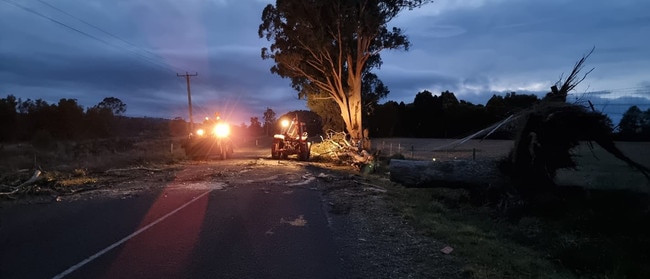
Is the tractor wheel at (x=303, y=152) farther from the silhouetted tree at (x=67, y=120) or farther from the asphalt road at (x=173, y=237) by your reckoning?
the silhouetted tree at (x=67, y=120)

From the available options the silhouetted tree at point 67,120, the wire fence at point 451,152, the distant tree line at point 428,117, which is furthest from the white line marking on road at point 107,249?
the silhouetted tree at point 67,120

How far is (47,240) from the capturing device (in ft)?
25.2

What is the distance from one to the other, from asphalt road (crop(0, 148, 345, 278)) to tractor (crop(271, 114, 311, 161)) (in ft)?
51.7

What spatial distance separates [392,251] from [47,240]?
18.4 ft

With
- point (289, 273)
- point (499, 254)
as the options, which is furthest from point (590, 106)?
point (289, 273)

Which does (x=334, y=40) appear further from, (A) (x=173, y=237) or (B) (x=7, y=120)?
(B) (x=7, y=120)

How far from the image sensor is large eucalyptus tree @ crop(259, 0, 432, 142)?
3119cm

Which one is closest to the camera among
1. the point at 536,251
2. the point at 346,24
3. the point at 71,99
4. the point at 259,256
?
the point at 259,256

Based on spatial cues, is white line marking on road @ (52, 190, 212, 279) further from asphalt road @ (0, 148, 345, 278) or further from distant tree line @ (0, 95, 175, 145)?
distant tree line @ (0, 95, 175, 145)

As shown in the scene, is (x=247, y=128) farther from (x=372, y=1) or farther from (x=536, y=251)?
(x=536, y=251)

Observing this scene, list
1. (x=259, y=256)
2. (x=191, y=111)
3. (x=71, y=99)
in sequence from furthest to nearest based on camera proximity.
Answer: (x=71, y=99), (x=191, y=111), (x=259, y=256)

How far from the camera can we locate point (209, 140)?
29.2m

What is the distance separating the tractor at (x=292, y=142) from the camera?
1141 inches

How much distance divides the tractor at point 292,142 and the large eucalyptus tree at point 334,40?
483 cm
